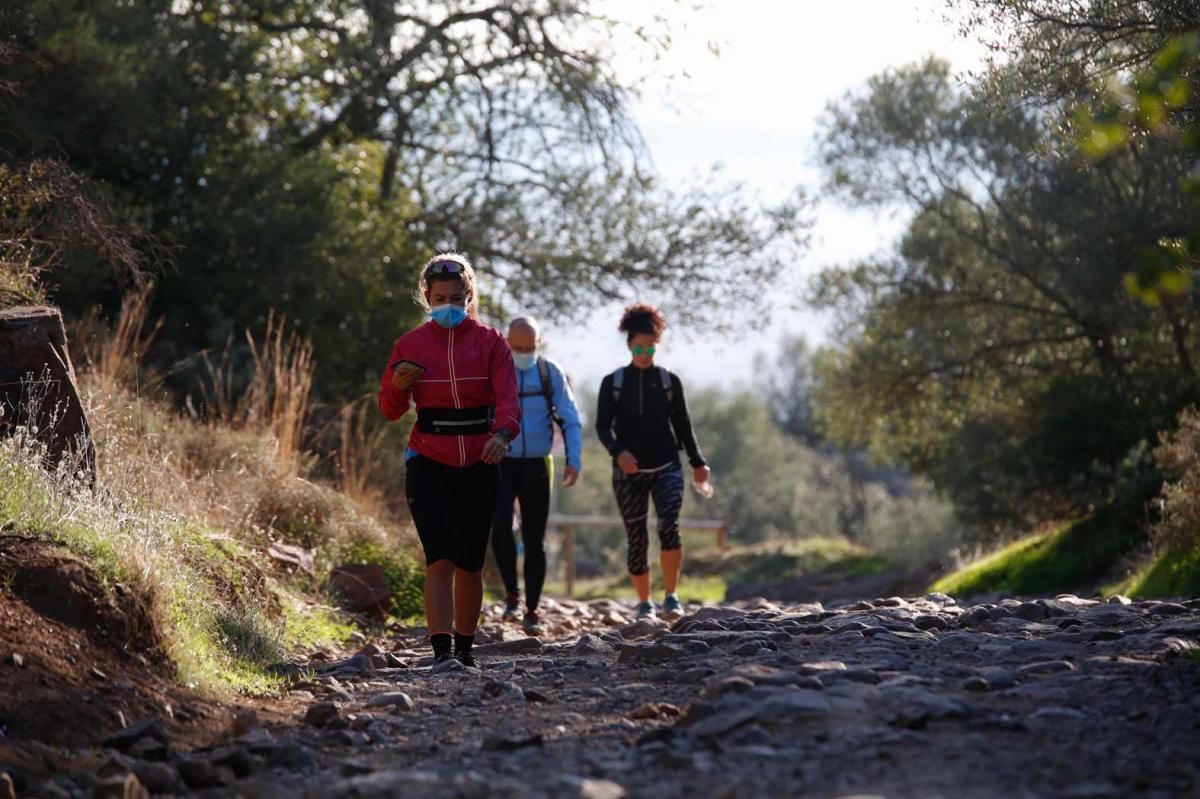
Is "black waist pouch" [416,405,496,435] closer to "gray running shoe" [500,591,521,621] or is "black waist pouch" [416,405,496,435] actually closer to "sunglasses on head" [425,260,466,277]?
"sunglasses on head" [425,260,466,277]

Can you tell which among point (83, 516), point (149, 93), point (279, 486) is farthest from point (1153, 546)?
point (149, 93)

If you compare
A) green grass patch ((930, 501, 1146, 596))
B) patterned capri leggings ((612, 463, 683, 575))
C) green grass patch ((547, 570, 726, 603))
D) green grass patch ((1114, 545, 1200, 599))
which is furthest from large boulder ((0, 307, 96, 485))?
green grass patch ((547, 570, 726, 603))

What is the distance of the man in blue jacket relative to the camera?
432 inches

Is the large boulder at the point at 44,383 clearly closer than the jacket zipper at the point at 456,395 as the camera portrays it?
No

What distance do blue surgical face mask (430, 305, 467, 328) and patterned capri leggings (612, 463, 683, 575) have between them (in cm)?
338

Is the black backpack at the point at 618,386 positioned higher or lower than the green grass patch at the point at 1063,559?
higher

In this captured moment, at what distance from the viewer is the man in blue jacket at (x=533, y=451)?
10969 mm

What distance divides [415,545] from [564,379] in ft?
11.0

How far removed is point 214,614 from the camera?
325 inches

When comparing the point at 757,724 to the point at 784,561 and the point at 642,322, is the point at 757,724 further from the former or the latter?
the point at 784,561

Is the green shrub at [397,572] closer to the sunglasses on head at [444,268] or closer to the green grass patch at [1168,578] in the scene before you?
the sunglasses on head at [444,268]

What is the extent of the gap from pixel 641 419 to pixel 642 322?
683 millimetres

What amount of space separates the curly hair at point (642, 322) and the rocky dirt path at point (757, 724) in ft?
11.0

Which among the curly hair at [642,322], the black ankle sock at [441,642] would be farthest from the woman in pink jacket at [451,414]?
the curly hair at [642,322]
